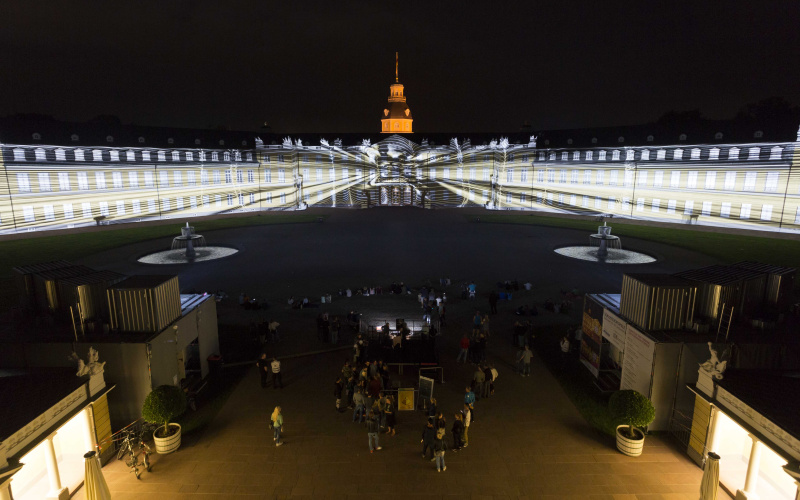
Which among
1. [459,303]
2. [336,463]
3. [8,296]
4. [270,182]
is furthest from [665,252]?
[270,182]

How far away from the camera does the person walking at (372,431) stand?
33.2 feet

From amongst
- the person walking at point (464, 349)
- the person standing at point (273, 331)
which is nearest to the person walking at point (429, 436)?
the person walking at point (464, 349)

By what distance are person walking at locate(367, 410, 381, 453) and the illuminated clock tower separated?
2777 inches

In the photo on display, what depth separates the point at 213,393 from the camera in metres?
13.2

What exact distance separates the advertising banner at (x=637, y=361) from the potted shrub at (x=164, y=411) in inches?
447

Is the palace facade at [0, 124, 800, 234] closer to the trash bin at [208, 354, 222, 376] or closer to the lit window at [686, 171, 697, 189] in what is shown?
the lit window at [686, 171, 697, 189]

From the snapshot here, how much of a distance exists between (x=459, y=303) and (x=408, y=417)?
952 centimetres

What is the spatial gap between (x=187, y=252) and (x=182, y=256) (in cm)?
43

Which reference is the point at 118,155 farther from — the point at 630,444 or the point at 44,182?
the point at 630,444

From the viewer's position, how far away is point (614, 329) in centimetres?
1312

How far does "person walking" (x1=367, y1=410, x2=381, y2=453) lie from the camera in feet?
33.2

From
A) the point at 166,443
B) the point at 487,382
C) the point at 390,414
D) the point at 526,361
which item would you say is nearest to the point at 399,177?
the point at 526,361

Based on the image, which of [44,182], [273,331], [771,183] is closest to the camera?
[273,331]

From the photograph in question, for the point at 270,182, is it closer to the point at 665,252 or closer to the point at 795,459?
the point at 665,252
